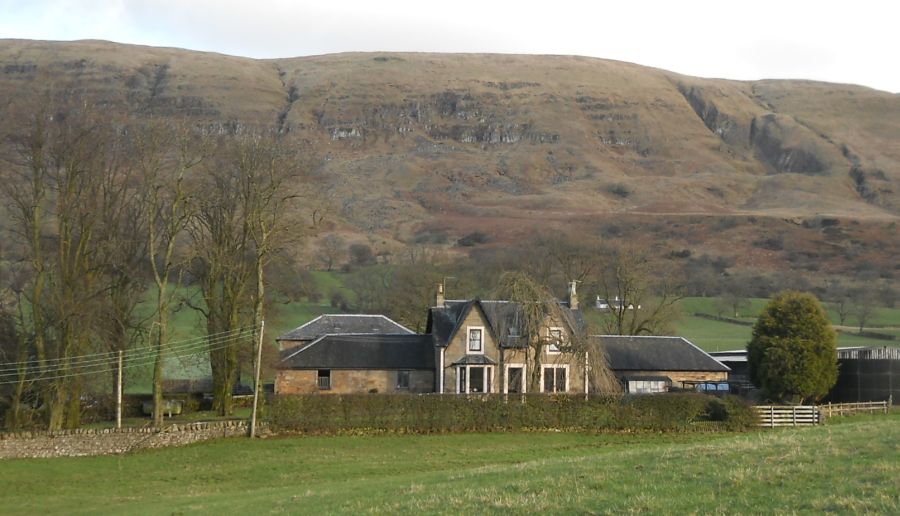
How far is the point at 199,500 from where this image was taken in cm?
2970

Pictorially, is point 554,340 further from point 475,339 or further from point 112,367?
point 112,367

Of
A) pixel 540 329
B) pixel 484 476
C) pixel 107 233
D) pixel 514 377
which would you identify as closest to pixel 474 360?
pixel 514 377

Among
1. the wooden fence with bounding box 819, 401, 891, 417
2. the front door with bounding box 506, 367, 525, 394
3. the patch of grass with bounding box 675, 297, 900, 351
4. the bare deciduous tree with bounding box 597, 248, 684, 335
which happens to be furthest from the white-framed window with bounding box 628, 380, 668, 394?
the patch of grass with bounding box 675, 297, 900, 351

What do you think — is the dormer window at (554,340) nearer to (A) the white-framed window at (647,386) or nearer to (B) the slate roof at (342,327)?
(A) the white-framed window at (647,386)

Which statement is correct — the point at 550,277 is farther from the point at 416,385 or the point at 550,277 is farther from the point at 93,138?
the point at 93,138

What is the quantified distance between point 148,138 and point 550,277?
162 feet

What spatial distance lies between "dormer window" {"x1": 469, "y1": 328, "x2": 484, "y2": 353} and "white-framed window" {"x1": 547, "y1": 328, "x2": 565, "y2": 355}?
11.9 ft

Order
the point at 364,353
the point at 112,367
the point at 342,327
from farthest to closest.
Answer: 1. the point at 342,327
2. the point at 364,353
3. the point at 112,367

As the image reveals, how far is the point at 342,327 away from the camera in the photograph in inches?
2581

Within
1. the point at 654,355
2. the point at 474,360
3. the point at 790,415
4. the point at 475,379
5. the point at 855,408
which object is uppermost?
the point at 474,360

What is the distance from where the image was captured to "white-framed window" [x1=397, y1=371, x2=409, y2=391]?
2265 inches

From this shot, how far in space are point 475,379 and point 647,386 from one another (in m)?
10.3

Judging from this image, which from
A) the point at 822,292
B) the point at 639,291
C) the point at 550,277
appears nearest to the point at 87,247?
the point at 639,291

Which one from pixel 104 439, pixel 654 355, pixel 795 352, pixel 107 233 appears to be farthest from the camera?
pixel 654 355
